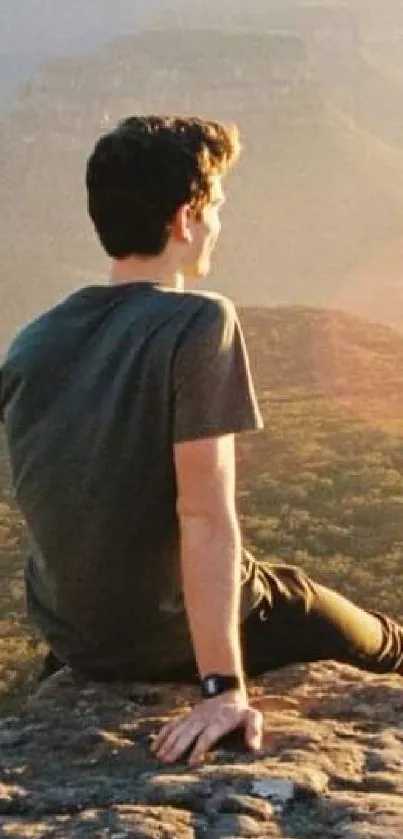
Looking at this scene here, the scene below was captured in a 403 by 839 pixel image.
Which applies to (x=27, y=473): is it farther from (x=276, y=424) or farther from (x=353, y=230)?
(x=353, y=230)

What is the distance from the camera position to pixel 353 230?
5851 inches

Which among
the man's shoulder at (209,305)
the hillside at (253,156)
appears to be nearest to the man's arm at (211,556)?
the man's shoulder at (209,305)

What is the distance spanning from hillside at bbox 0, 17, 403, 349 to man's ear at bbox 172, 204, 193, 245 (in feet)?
369

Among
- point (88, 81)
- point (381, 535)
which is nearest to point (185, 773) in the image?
point (381, 535)

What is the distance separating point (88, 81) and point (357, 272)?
67.8 meters

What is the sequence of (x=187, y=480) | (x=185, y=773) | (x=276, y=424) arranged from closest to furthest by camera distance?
(x=185, y=773), (x=187, y=480), (x=276, y=424)

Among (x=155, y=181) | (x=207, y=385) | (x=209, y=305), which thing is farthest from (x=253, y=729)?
(x=155, y=181)

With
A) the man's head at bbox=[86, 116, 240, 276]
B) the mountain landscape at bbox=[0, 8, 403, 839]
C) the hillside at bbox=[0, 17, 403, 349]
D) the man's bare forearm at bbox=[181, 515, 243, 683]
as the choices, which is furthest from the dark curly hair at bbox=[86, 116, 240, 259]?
the hillside at bbox=[0, 17, 403, 349]

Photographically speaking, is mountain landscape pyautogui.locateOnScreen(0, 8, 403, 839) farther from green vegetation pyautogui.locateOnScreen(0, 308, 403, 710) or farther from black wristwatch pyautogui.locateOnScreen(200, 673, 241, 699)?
black wristwatch pyautogui.locateOnScreen(200, 673, 241, 699)

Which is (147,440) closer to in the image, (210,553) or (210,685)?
(210,553)

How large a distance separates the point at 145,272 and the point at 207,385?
518 millimetres

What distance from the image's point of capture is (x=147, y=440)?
4379mm

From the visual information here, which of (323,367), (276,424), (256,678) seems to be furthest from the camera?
(323,367)

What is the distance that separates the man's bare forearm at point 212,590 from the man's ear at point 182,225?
36.6 inches
